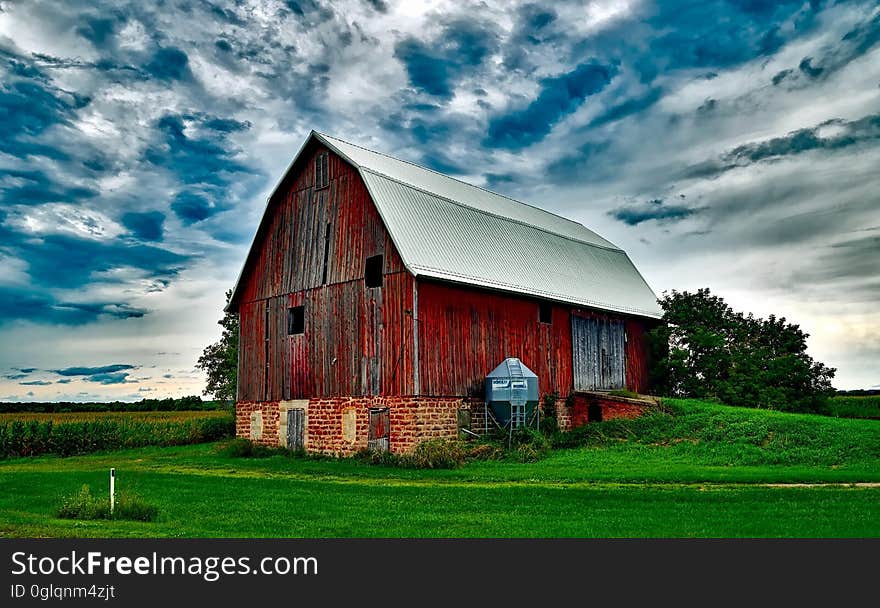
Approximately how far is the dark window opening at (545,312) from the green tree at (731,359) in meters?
8.07

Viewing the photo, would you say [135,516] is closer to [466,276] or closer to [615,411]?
[466,276]

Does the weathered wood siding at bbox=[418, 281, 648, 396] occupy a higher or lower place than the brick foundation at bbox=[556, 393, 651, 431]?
higher

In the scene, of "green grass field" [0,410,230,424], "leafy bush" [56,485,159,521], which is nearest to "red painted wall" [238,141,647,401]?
"leafy bush" [56,485,159,521]

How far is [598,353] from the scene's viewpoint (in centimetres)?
3209

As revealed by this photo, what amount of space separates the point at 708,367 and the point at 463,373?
14091mm

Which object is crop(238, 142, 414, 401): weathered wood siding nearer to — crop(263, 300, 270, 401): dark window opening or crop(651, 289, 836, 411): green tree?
crop(263, 300, 270, 401): dark window opening

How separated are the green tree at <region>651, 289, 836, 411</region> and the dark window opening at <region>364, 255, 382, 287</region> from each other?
15.3 m

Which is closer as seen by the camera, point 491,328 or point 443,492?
point 443,492

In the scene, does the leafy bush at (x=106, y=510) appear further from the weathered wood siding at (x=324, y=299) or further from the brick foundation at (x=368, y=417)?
the weathered wood siding at (x=324, y=299)

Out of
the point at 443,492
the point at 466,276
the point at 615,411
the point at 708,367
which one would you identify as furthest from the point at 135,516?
the point at 708,367

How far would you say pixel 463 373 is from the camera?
84.1 ft

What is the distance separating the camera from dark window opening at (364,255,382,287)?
83.7ft

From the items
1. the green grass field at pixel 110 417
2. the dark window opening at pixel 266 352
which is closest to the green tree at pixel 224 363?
the green grass field at pixel 110 417

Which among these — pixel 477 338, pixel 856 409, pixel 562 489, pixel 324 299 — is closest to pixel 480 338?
pixel 477 338
